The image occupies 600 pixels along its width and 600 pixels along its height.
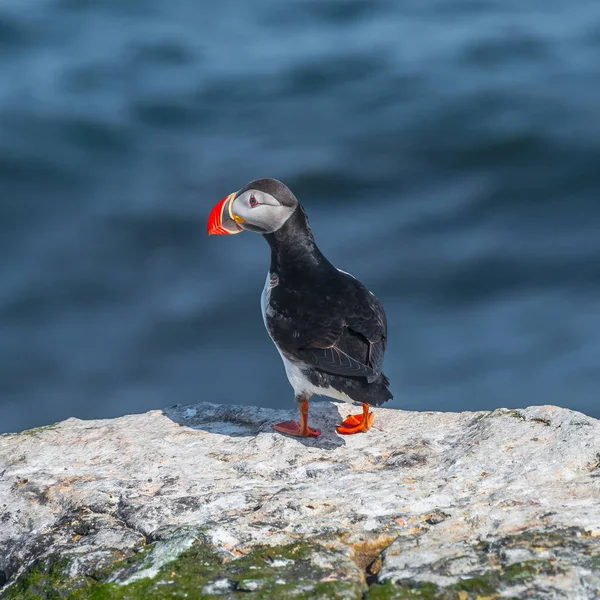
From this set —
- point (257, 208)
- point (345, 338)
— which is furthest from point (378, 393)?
point (257, 208)

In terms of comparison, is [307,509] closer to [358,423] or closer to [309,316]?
[358,423]

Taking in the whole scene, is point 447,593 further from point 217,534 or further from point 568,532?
point 217,534

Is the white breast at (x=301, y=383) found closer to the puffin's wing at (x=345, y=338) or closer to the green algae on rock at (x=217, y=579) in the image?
the puffin's wing at (x=345, y=338)

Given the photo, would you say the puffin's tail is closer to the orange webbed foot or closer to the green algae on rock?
the orange webbed foot

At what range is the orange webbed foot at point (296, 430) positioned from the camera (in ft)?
19.1

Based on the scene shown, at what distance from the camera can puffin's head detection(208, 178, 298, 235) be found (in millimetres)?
6574

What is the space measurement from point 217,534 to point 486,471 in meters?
1.50

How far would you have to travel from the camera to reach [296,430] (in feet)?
19.2

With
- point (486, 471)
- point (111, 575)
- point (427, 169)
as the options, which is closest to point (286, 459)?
point (486, 471)

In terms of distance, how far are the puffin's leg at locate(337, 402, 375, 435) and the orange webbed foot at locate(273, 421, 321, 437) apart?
0.17m

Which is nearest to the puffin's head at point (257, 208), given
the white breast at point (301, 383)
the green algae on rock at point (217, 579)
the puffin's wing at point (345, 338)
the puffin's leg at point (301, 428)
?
the white breast at point (301, 383)

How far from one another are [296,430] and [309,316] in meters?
0.76

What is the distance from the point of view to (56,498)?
4848mm

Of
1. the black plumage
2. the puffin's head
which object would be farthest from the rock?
the puffin's head
